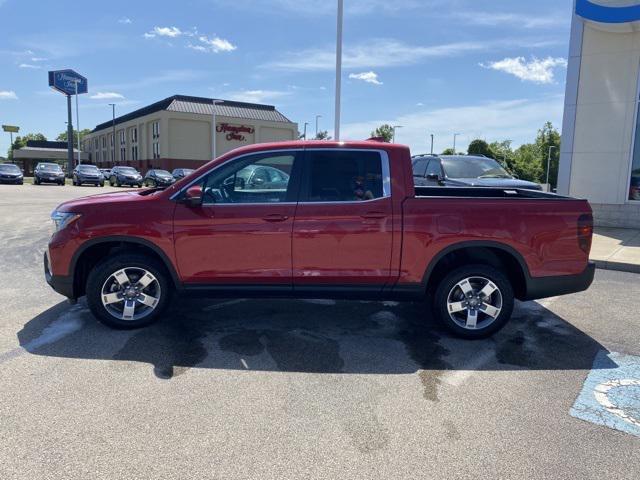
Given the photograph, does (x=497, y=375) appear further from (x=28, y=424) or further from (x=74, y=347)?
(x=74, y=347)

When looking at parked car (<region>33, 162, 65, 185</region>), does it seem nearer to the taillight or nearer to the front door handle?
the front door handle

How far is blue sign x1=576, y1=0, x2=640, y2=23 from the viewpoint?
35.7 ft

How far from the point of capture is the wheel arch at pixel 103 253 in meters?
4.60

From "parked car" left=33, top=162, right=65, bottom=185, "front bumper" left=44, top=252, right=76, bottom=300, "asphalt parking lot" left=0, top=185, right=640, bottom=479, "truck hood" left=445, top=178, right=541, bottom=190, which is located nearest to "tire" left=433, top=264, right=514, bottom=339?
"asphalt parking lot" left=0, top=185, right=640, bottom=479

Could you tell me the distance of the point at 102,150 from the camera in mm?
79562

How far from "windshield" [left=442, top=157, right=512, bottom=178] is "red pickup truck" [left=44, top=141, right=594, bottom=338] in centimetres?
650

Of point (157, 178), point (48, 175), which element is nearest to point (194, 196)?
point (157, 178)

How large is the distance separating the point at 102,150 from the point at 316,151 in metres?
84.1

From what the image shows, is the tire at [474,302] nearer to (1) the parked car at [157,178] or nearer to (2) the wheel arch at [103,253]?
(2) the wheel arch at [103,253]

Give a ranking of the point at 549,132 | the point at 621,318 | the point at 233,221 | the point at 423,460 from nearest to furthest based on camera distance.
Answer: the point at 423,460 < the point at 233,221 < the point at 621,318 < the point at 549,132

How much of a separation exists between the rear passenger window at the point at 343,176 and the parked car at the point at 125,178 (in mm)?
30892

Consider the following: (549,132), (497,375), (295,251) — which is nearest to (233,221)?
(295,251)

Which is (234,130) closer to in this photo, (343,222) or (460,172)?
(460,172)

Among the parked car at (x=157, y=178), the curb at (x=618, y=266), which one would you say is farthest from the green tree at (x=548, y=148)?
the curb at (x=618, y=266)
